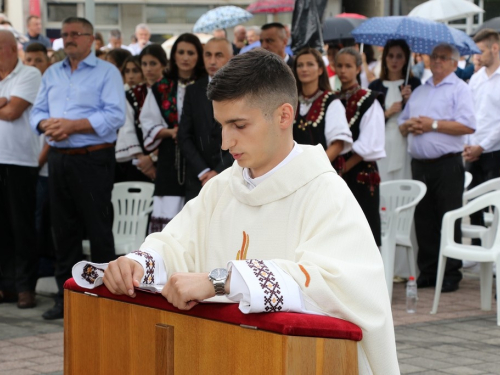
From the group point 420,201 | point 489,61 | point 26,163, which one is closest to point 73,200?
point 26,163

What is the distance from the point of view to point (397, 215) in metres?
8.40

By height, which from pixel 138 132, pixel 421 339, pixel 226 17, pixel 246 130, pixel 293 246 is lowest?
pixel 421 339

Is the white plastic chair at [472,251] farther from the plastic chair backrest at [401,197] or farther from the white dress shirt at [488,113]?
the white dress shirt at [488,113]

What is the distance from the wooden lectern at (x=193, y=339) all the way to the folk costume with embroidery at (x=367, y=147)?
5.08 metres

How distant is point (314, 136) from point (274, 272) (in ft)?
16.1

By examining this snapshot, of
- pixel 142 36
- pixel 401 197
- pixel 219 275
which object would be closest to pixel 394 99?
pixel 401 197

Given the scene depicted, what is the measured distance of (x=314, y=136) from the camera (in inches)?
292

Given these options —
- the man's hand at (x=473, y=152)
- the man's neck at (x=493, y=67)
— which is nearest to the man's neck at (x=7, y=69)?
the man's hand at (x=473, y=152)

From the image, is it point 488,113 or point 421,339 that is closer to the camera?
point 421,339

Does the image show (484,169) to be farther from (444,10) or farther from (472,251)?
(472,251)

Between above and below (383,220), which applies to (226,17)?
above

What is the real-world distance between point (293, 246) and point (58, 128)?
4.62 m

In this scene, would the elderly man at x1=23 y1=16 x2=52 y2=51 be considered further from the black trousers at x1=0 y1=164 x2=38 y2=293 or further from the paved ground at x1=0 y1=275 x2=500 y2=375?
the paved ground at x1=0 y1=275 x2=500 y2=375

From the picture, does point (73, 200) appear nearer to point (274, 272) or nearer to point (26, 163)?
point (26, 163)
